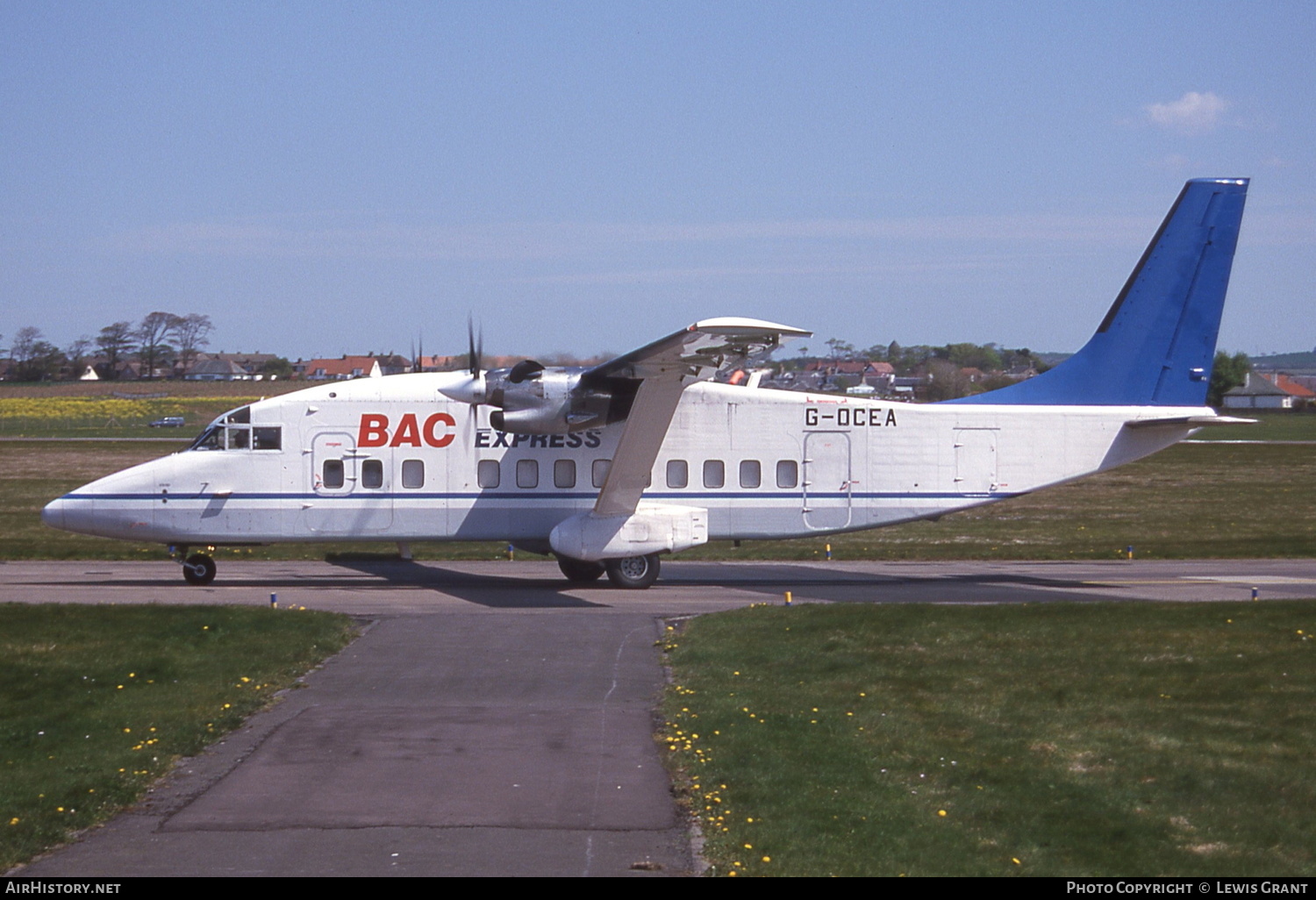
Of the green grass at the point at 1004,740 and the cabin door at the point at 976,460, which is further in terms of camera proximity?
the cabin door at the point at 976,460

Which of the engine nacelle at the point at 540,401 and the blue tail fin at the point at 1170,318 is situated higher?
the blue tail fin at the point at 1170,318

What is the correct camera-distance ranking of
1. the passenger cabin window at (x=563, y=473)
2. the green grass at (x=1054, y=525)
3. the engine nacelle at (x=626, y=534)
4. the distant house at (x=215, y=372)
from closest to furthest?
the engine nacelle at (x=626, y=534)
the passenger cabin window at (x=563, y=473)
the green grass at (x=1054, y=525)
the distant house at (x=215, y=372)

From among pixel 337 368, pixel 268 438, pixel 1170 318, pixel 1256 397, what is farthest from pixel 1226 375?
pixel 268 438

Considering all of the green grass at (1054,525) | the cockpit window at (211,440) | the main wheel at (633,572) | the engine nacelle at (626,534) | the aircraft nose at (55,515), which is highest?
the cockpit window at (211,440)

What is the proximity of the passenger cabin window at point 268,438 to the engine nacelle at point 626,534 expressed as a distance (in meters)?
5.07

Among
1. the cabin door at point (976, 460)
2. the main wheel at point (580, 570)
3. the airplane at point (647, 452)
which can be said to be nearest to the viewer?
the airplane at point (647, 452)

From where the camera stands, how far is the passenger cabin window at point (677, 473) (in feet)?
67.6

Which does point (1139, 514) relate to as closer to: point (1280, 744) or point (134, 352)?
point (1280, 744)

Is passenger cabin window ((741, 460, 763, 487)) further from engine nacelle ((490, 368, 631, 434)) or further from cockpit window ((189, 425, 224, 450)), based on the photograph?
cockpit window ((189, 425, 224, 450))

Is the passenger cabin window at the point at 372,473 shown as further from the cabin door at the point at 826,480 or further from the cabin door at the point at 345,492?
the cabin door at the point at 826,480

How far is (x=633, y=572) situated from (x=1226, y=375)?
83.3m

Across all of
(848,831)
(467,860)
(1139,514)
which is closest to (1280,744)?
(848,831)

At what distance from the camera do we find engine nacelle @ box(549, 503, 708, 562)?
19.4 metres

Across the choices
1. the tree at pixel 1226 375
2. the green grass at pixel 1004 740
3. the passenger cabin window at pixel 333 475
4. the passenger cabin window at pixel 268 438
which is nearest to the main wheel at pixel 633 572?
the green grass at pixel 1004 740
